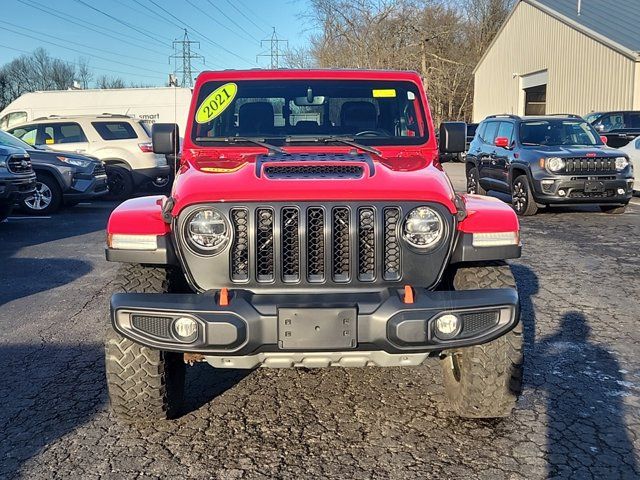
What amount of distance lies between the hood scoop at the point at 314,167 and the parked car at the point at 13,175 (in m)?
7.28

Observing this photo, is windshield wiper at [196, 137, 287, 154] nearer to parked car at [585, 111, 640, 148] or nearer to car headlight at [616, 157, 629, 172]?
car headlight at [616, 157, 629, 172]

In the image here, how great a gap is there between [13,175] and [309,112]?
6933 mm

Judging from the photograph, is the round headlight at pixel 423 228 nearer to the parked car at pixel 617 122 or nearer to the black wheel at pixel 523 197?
A: the black wheel at pixel 523 197

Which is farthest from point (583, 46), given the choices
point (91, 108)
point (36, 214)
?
point (36, 214)

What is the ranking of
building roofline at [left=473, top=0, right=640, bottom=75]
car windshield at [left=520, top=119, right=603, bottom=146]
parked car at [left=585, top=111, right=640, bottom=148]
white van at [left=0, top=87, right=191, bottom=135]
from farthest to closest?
building roofline at [left=473, top=0, right=640, bottom=75] → white van at [left=0, top=87, right=191, bottom=135] → parked car at [left=585, top=111, right=640, bottom=148] → car windshield at [left=520, top=119, right=603, bottom=146]

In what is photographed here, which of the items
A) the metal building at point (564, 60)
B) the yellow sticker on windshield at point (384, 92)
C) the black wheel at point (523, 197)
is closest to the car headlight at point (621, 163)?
the black wheel at point (523, 197)

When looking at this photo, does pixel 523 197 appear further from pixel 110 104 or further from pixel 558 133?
pixel 110 104

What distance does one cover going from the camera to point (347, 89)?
15.8 feet

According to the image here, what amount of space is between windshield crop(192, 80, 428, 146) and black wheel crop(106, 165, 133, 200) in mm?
10564

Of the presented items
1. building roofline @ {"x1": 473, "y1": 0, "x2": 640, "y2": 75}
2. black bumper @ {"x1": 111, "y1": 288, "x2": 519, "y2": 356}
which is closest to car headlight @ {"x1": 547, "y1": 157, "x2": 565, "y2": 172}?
black bumper @ {"x1": 111, "y1": 288, "x2": 519, "y2": 356}

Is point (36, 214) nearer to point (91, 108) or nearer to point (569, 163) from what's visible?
point (569, 163)

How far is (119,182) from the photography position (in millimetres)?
14992

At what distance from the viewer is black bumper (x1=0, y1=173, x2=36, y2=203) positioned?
9.84 m

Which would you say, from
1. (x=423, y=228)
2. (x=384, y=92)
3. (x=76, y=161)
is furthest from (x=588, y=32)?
(x=423, y=228)
